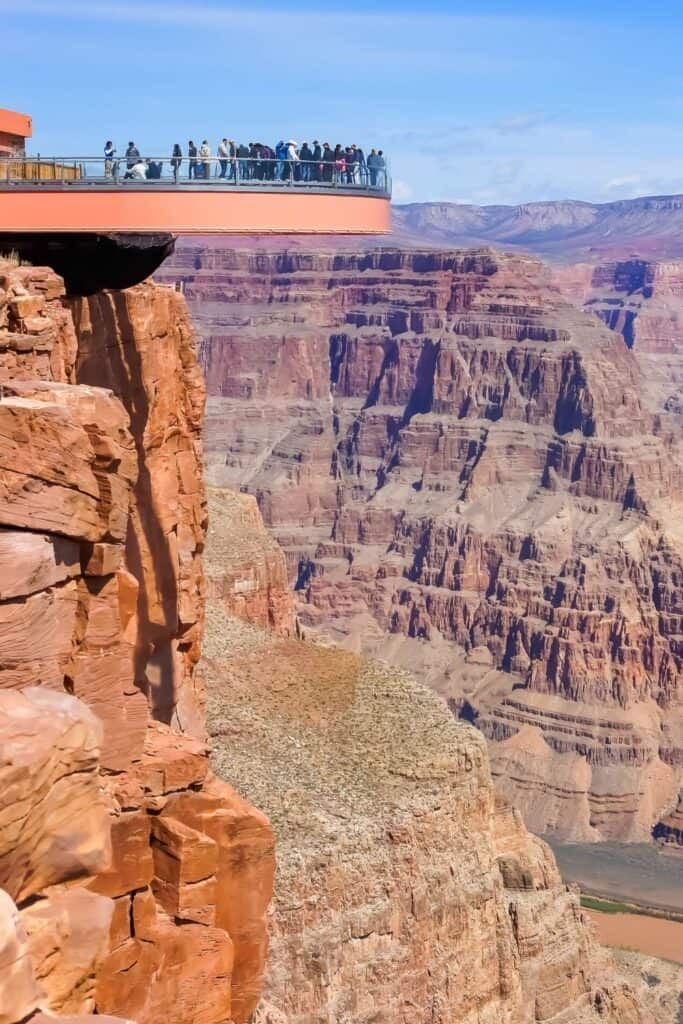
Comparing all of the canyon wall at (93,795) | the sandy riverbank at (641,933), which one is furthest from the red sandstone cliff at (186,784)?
the sandy riverbank at (641,933)

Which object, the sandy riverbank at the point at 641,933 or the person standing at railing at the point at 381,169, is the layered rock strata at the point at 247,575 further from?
the person standing at railing at the point at 381,169

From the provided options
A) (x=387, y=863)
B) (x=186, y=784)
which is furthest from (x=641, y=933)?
(x=186, y=784)

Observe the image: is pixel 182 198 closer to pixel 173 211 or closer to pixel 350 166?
pixel 173 211

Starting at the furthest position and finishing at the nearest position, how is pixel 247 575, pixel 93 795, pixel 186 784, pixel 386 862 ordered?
pixel 247 575, pixel 386 862, pixel 186 784, pixel 93 795

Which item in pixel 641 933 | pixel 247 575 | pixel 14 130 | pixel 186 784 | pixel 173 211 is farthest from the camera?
pixel 641 933

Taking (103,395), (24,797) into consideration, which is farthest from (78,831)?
(103,395)

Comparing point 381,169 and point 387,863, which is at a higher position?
point 381,169

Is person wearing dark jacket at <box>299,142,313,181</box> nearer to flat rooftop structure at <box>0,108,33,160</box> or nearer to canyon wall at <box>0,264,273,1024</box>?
flat rooftop structure at <box>0,108,33,160</box>
